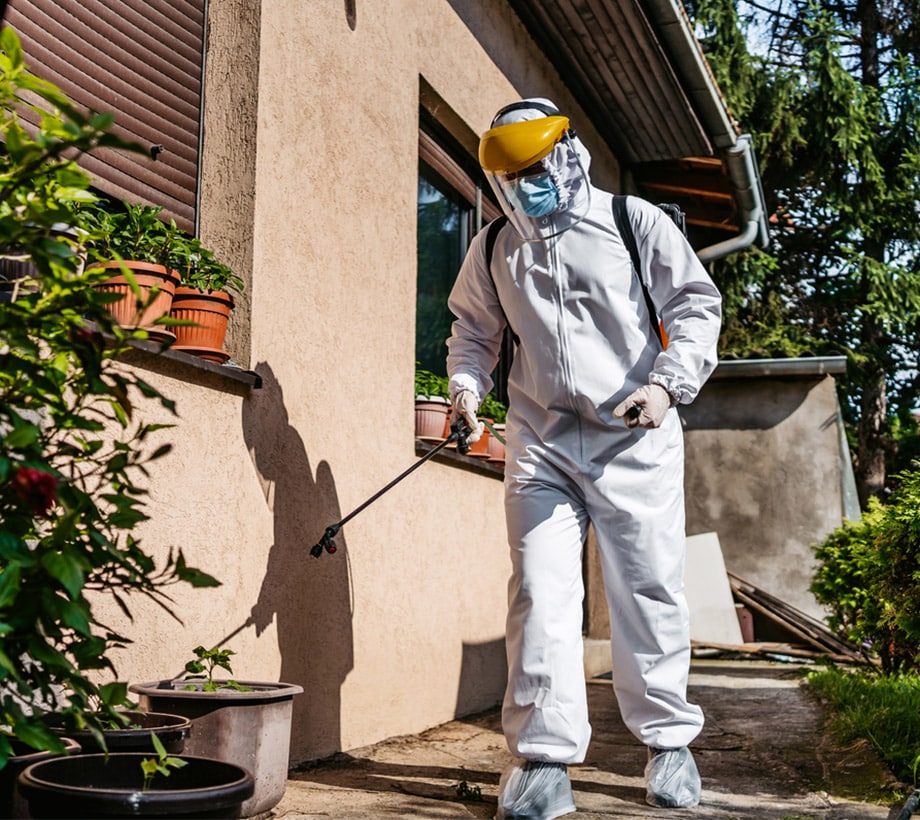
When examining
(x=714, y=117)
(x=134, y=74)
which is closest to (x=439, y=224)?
(x=134, y=74)

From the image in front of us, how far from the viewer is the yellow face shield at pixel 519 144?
291 cm

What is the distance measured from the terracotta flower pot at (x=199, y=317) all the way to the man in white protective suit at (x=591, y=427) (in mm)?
724

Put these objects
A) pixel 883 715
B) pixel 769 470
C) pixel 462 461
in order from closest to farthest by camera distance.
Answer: pixel 883 715, pixel 462 461, pixel 769 470

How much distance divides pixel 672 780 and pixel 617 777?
0.50m

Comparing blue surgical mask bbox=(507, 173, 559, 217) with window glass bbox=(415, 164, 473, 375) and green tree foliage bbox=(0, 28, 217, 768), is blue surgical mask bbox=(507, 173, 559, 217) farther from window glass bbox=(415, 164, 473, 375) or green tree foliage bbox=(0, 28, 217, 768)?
window glass bbox=(415, 164, 473, 375)

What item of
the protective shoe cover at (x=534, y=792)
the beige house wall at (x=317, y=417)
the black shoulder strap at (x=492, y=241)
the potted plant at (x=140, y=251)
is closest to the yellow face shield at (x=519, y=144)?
the black shoulder strap at (x=492, y=241)

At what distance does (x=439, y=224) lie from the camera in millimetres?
5480

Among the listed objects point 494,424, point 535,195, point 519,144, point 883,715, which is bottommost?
point 883,715

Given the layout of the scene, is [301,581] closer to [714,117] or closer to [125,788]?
[125,788]

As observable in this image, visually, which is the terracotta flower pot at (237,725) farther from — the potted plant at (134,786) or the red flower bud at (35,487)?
the red flower bud at (35,487)

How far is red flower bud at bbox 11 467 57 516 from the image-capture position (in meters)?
1.29

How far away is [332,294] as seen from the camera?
12.0ft

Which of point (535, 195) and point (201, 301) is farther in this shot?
point (535, 195)

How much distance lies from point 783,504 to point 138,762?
32.7 ft
